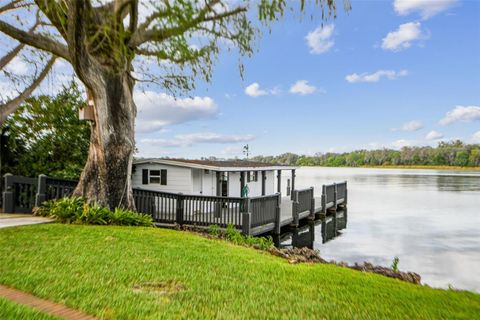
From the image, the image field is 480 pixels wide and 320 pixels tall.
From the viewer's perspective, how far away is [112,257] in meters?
6.32

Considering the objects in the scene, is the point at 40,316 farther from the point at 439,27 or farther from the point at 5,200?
the point at 439,27

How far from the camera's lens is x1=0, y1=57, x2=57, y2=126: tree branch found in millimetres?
16117

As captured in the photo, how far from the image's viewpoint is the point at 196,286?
4.89m

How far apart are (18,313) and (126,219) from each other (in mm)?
7156

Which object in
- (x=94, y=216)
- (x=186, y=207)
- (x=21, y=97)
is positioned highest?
(x=21, y=97)

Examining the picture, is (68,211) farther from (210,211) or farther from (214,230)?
(210,211)

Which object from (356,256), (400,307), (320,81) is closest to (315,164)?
(320,81)

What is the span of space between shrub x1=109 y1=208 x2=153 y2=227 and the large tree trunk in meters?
0.75

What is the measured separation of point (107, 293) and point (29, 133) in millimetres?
15475

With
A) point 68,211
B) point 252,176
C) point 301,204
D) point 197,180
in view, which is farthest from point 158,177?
point 68,211

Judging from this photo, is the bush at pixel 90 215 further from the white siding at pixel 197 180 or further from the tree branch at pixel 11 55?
the tree branch at pixel 11 55

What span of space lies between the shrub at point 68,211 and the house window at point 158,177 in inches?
288

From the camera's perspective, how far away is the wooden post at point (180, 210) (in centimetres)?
1357

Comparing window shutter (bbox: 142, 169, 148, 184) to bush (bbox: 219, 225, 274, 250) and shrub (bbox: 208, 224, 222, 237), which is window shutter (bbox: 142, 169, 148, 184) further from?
bush (bbox: 219, 225, 274, 250)
